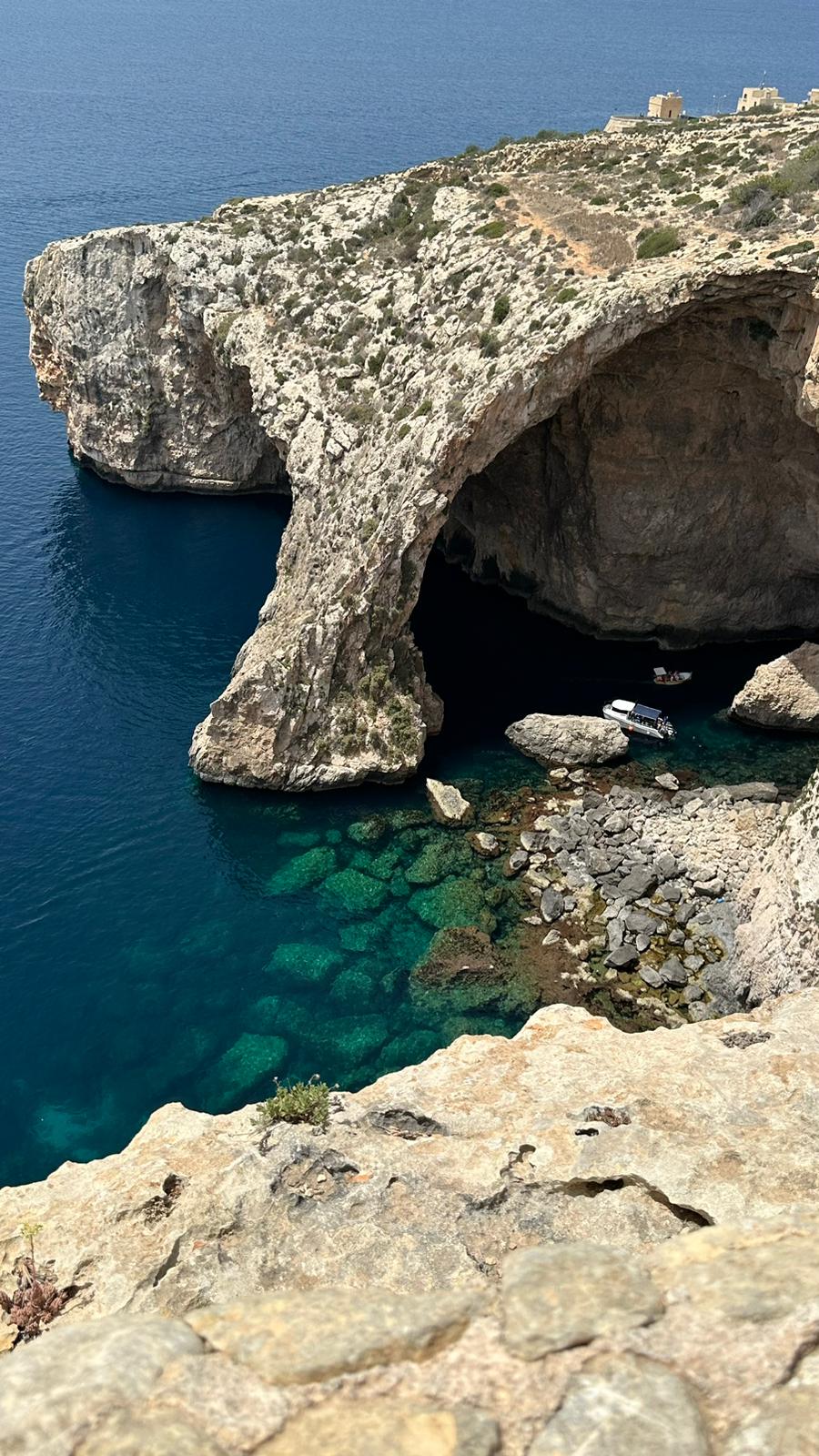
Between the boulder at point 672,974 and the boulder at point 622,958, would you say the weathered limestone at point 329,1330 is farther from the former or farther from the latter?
the boulder at point 622,958

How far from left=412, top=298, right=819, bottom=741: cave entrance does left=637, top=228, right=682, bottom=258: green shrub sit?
3405 mm

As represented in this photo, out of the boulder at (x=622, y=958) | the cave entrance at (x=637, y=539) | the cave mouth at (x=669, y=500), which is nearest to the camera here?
the boulder at (x=622, y=958)

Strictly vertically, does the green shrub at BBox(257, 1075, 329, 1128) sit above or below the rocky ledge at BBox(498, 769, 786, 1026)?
above

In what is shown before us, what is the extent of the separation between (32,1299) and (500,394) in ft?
127

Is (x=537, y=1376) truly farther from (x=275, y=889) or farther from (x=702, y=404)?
(x=702, y=404)

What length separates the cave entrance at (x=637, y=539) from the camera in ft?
176

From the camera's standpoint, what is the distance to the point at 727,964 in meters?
39.6

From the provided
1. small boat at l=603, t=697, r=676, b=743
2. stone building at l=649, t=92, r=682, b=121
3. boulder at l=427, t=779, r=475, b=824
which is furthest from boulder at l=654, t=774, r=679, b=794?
stone building at l=649, t=92, r=682, b=121

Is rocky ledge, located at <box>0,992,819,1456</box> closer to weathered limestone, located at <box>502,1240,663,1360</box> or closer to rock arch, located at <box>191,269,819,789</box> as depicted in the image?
weathered limestone, located at <box>502,1240,663,1360</box>

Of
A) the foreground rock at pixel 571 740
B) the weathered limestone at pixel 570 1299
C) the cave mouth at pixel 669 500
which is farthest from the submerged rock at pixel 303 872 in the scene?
the weathered limestone at pixel 570 1299

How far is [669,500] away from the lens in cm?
5769

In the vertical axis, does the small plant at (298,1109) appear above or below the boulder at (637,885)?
above

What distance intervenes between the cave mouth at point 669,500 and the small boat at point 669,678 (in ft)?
13.8

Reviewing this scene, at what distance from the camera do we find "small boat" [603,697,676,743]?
52750 mm
